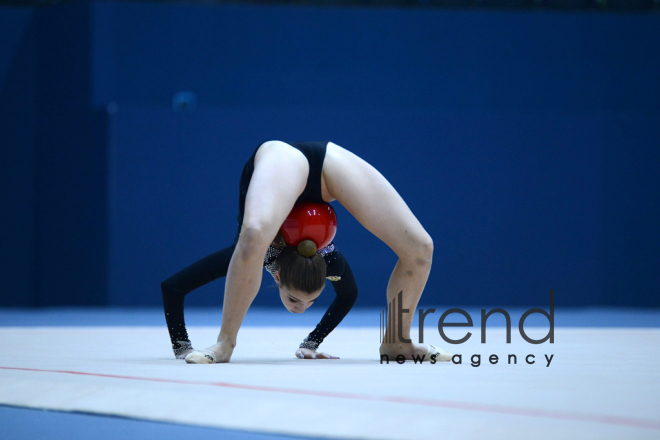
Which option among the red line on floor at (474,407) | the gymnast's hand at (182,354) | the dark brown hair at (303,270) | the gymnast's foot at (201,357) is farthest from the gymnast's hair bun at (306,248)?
the red line on floor at (474,407)

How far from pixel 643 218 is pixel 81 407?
18.9 feet

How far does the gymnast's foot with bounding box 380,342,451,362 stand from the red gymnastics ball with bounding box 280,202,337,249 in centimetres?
40

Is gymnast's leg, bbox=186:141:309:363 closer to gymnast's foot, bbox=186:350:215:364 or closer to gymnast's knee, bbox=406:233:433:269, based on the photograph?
gymnast's foot, bbox=186:350:215:364

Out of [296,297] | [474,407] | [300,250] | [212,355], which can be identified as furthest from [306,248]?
[474,407]

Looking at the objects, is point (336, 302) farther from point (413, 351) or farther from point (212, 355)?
point (212, 355)

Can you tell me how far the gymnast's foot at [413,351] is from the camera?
2410 millimetres

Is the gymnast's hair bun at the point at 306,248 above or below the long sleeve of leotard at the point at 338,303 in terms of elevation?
above

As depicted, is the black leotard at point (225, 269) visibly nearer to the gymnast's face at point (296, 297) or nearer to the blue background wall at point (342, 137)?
the gymnast's face at point (296, 297)

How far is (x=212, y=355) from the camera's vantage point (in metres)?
2.22

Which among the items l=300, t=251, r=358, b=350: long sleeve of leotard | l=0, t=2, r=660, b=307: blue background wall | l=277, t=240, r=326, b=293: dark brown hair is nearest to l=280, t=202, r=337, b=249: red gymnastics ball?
l=277, t=240, r=326, b=293: dark brown hair

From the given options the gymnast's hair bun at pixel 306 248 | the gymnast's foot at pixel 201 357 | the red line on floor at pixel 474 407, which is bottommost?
the red line on floor at pixel 474 407

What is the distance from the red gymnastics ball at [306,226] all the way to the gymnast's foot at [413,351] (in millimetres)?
398

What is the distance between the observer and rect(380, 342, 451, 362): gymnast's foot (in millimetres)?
2410

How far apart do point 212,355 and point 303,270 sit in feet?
1.13
